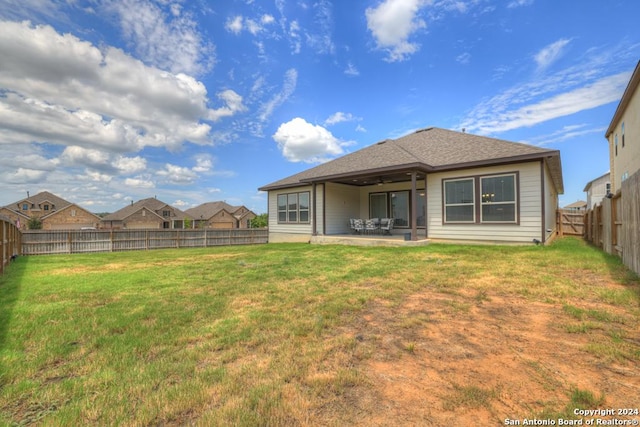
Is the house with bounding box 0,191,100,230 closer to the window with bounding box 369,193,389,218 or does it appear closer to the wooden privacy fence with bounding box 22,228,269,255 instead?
the wooden privacy fence with bounding box 22,228,269,255

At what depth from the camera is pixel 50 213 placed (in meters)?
42.1

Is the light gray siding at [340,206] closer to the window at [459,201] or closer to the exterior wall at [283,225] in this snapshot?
the exterior wall at [283,225]

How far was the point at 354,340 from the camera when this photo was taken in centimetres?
290

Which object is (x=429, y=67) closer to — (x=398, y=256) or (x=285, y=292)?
(x=398, y=256)

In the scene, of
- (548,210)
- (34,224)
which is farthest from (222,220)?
(548,210)

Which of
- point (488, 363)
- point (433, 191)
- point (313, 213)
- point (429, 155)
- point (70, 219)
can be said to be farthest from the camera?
point (70, 219)

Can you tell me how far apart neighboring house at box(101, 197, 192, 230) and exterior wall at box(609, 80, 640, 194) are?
159 ft

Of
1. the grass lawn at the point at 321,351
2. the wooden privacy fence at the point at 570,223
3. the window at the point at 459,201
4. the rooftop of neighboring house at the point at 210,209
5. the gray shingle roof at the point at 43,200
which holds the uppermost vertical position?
the gray shingle roof at the point at 43,200

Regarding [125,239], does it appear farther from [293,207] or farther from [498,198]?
[498,198]

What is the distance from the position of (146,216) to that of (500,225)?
163 ft

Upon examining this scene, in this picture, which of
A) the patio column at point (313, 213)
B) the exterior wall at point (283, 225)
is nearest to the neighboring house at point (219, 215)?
the exterior wall at point (283, 225)

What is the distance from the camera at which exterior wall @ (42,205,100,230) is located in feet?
132

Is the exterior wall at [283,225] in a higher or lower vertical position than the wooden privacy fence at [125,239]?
higher

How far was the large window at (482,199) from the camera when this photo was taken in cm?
1000
